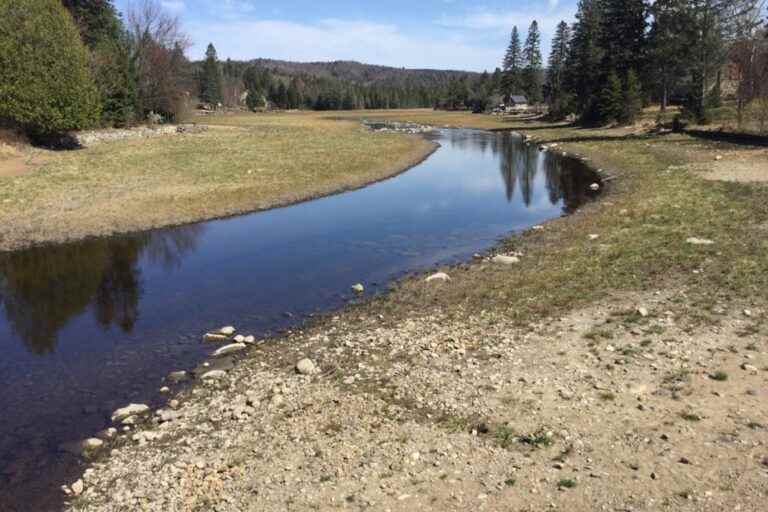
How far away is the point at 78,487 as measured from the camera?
794 cm

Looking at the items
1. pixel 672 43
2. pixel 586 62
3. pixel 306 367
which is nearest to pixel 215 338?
pixel 306 367

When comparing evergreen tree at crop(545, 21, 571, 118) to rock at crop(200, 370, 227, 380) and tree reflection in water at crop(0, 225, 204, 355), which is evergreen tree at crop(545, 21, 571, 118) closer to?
tree reflection in water at crop(0, 225, 204, 355)

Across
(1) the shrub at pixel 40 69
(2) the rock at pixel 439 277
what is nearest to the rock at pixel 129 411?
(2) the rock at pixel 439 277

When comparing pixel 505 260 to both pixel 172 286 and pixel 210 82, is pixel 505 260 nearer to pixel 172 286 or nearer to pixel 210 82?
pixel 172 286

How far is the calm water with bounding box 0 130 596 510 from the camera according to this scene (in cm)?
1020

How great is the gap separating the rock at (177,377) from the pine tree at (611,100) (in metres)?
55.5

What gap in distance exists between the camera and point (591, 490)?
22.5ft

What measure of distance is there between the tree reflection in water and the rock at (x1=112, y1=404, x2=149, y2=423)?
4060 mm

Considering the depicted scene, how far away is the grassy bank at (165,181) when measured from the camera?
78.3 ft

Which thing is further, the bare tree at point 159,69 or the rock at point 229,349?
the bare tree at point 159,69

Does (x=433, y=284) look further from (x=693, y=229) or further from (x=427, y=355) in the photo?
(x=693, y=229)

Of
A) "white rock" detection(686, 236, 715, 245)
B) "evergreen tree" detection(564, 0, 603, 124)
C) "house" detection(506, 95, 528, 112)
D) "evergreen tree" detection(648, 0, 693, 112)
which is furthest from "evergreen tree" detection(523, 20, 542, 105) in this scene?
"white rock" detection(686, 236, 715, 245)

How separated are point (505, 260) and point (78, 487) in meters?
12.3

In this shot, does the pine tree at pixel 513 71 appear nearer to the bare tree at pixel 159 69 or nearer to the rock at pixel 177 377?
the bare tree at pixel 159 69
